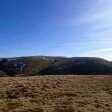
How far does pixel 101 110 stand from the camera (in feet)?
73.7

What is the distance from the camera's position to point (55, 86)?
34469 mm

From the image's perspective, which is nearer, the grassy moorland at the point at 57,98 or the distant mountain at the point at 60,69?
the grassy moorland at the point at 57,98

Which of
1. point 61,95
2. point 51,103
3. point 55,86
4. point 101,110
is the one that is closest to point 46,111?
point 51,103

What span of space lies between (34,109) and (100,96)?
9.89 metres

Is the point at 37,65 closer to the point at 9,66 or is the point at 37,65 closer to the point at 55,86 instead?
the point at 9,66

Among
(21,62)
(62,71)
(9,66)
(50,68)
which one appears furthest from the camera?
(21,62)

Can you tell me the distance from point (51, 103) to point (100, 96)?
23.2ft

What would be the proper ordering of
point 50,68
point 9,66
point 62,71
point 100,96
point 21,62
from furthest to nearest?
point 21,62 < point 9,66 < point 50,68 < point 62,71 < point 100,96

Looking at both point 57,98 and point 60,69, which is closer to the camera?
point 57,98

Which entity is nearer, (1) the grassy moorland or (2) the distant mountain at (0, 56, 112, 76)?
(1) the grassy moorland

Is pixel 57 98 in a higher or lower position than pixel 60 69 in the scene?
higher

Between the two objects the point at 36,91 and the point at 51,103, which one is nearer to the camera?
the point at 51,103

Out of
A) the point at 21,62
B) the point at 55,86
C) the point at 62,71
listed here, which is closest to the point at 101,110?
the point at 55,86

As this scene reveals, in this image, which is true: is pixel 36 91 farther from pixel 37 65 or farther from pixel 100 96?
pixel 37 65
